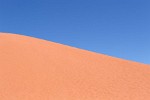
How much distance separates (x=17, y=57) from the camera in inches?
809

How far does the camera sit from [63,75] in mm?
18594

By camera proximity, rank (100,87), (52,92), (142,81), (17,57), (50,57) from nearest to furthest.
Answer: (52,92), (100,87), (142,81), (17,57), (50,57)

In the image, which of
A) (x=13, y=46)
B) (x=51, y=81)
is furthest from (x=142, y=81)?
(x=13, y=46)

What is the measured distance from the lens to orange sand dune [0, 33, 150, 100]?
1571 cm

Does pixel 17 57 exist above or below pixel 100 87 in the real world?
above

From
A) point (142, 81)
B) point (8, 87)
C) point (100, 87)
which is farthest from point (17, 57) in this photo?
point (142, 81)

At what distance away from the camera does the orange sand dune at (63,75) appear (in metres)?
15.7

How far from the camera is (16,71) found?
1805cm

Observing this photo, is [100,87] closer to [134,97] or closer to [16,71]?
[134,97]

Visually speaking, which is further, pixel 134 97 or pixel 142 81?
pixel 142 81

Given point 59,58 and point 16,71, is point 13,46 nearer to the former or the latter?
point 59,58

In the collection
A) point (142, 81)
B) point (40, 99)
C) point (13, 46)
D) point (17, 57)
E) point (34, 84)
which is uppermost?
point (13, 46)

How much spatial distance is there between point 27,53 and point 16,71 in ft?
12.7

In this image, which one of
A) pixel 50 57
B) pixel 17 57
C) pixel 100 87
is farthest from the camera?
pixel 50 57
